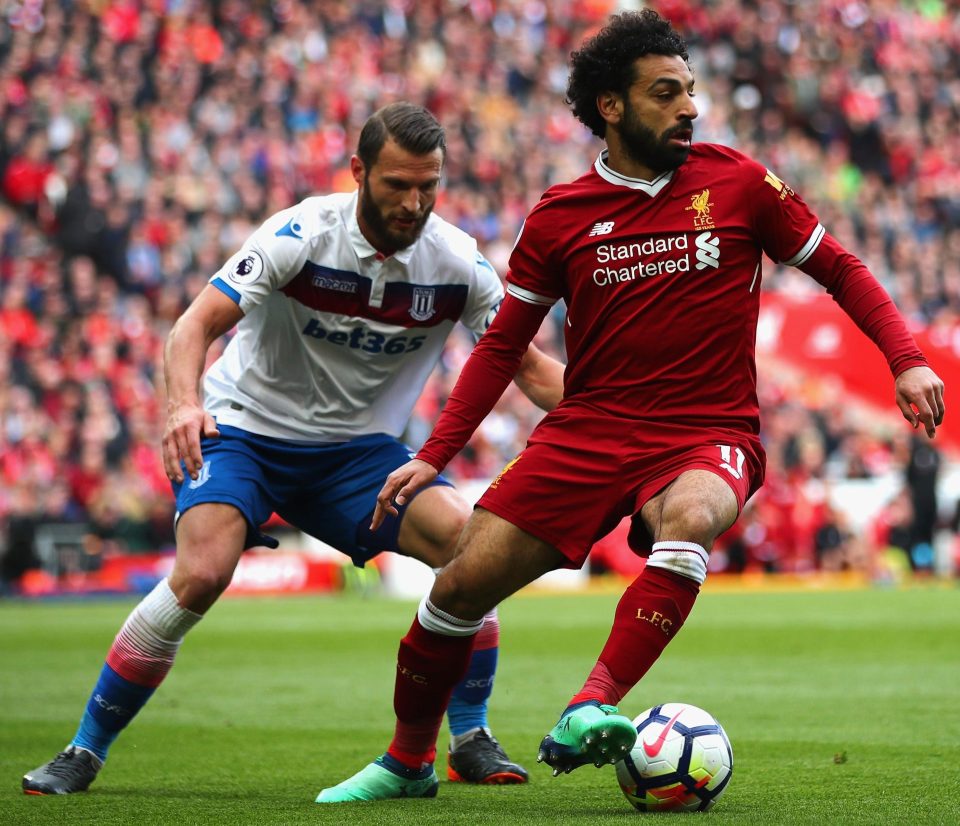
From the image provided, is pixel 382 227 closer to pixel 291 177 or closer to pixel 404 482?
pixel 404 482

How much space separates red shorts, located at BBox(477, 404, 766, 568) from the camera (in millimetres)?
5375

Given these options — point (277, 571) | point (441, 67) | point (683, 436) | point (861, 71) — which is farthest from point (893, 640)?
point (861, 71)

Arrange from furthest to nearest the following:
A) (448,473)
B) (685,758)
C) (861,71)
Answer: (861,71)
(448,473)
(685,758)

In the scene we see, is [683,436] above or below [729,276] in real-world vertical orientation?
below

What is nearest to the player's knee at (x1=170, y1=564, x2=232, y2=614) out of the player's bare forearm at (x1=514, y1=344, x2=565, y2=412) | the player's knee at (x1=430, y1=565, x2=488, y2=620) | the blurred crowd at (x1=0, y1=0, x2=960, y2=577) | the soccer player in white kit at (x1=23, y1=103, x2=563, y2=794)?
the soccer player in white kit at (x1=23, y1=103, x2=563, y2=794)

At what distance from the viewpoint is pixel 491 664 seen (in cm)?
675

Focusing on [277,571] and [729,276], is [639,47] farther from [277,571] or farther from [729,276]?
[277,571]

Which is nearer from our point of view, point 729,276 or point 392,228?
point 729,276

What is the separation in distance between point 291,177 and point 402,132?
18.5 m

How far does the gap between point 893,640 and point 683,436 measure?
846 cm

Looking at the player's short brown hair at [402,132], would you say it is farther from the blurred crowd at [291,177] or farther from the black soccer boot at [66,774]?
the blurred crowd at [291,177]

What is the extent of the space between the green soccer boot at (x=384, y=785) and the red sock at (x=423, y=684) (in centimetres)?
4

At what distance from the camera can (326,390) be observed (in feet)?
22.6

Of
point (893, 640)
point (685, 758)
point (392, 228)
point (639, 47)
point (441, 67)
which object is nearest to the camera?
point (685, 758)
